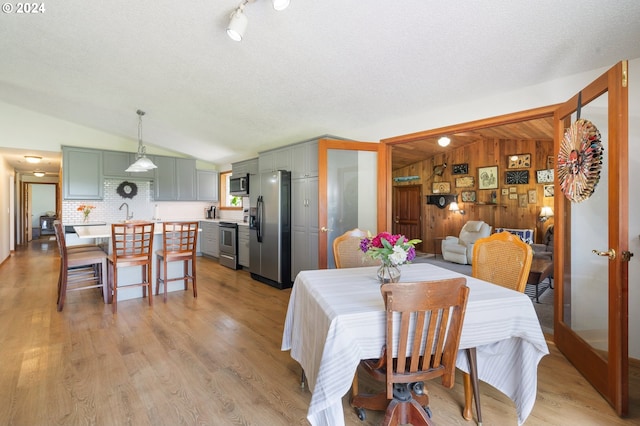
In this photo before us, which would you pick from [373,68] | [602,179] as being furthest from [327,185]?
[602,179]

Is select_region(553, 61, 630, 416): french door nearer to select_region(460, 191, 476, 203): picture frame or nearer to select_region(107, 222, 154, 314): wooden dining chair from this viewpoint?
select_region(107, 222, 154, 314): wooden dining chair

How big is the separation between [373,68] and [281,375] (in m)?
2.51

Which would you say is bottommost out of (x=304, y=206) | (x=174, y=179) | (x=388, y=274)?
(x=388, y=274)

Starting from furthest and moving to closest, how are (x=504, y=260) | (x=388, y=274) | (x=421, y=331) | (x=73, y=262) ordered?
(x=73, y=262) < (x=504, y=260) < (x=388, y=274) < (x=421, y=331)

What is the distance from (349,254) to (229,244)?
3.60m

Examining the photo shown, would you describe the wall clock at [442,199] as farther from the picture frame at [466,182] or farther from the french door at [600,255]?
the french door at [600,255]

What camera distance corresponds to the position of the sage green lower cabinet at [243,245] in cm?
514

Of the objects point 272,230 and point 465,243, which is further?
point 465,243

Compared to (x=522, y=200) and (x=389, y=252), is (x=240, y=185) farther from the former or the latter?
(x=522, y=200)

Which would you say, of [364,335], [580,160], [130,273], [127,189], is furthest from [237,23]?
[127,189]

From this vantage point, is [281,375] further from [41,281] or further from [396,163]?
[396,163]

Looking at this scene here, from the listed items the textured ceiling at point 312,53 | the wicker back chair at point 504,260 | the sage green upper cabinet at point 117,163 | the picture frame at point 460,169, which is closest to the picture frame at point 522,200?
the picture frame at point 460,169

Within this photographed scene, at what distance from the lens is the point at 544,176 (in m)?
6.31

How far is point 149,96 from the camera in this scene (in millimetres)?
3820
